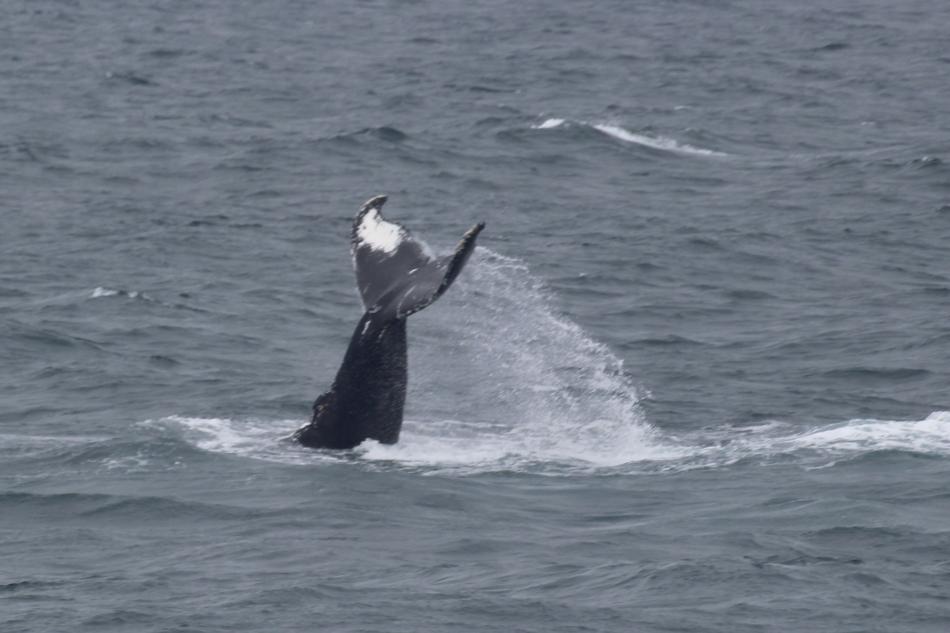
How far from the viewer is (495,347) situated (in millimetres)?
20609

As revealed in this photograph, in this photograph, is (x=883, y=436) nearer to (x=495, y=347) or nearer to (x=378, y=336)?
(x=378, y=336)

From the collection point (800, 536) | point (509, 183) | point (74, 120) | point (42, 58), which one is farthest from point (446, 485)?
point (42, 58)

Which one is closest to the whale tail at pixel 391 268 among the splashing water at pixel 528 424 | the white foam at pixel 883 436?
the splashing water at pixel 528 424

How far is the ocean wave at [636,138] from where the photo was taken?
32969mm

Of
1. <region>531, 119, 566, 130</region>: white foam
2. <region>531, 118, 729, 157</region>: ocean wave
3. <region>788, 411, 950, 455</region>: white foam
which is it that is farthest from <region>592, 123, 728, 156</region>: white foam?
<region>788, 411, 950, 455</region>: white foam

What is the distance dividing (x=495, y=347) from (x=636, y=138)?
555 inches

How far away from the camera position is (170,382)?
19141 millimetres

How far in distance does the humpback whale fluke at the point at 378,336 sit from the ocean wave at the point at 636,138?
17907mm

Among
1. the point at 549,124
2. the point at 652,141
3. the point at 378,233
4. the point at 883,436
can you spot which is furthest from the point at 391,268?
the point at 549,124

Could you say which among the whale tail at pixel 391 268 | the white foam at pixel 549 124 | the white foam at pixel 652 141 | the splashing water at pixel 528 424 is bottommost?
the splashing water at pixel 528 424

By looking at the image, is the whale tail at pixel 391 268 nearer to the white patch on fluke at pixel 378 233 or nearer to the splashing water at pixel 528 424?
the white patch on fluke at pixel 378 233

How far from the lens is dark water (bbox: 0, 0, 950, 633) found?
12.6 metres

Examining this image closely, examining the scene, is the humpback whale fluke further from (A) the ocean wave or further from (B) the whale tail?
(A) the ocean wave

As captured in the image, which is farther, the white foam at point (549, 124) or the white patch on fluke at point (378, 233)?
the white foam at point (549, 124)
